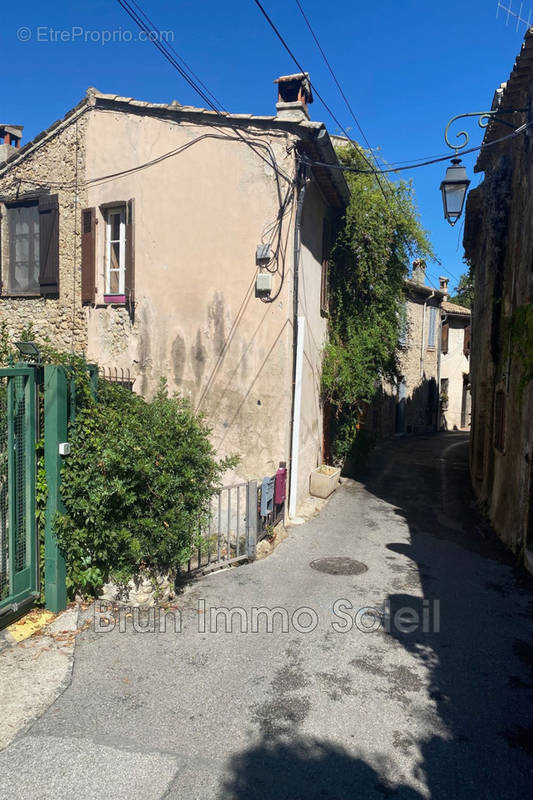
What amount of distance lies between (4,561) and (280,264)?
626 cm

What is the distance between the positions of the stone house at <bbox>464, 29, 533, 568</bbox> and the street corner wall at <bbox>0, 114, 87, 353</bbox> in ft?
24.8

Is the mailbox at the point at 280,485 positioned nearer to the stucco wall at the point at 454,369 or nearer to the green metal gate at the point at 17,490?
the green metal gate at the point at 17,490

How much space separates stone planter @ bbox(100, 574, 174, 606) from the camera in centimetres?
572

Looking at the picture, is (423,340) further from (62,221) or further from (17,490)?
(17,490)

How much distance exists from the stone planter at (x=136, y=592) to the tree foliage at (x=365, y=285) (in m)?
6.71

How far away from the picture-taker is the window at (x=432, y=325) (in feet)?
86.1

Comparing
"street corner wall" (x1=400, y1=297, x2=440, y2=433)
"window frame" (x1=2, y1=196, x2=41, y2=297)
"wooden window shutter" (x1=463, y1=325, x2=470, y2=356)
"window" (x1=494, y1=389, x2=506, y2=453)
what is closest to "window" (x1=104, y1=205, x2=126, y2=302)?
"window frame" (x1=2, y1=196, x2=41, y2=297)

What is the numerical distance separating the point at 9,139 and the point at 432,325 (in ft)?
63.6

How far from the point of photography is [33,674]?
451 centimetres

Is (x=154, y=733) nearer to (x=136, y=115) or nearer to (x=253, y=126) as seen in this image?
(x=253, y=126)

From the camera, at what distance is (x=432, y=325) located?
26.6m

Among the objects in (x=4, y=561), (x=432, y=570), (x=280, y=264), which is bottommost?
(x=432, y=570)

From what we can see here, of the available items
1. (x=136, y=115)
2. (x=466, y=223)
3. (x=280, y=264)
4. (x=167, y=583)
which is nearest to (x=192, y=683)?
(x=167, y=583)

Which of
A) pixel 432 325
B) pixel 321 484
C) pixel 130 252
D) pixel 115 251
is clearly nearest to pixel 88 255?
pixel 115 251
